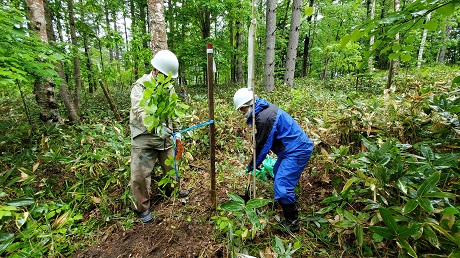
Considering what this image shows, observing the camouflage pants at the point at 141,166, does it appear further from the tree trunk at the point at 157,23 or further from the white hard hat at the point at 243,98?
the tree trunk at the point at 157,23

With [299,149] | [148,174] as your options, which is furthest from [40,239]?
[299,149]

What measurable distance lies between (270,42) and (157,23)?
13.9 ft

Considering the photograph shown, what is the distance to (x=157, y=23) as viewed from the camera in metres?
4.16

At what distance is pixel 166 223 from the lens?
264 cm

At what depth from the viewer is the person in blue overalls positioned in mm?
2402

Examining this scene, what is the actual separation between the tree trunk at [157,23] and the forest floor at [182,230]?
3.11 meters

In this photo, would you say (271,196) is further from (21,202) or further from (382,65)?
(382,65)

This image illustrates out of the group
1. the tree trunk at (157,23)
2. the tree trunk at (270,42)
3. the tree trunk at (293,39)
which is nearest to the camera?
the tree trunk at (157,23)

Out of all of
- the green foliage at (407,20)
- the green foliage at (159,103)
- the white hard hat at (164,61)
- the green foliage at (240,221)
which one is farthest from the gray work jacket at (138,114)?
the green foliage at (407,20)

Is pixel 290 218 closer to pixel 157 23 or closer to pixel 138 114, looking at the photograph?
pixel 138 114

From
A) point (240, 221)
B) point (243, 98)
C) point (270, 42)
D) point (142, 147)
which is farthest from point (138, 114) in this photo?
point (270, 42)

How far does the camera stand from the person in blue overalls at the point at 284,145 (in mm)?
2402

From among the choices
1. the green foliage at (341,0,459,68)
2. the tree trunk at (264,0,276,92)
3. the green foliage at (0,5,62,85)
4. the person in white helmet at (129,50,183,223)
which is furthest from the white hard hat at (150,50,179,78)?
the tree trunk at (264,0,276,92)

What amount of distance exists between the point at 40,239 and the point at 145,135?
1602 millimetres
